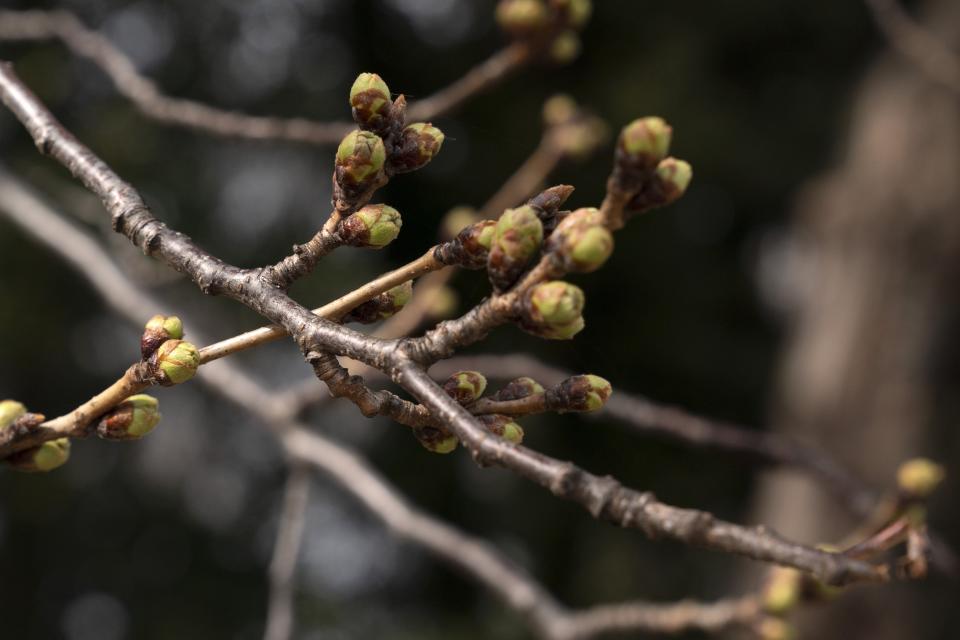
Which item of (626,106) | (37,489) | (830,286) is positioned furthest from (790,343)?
(37,489)

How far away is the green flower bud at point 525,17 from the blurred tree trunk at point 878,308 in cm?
329

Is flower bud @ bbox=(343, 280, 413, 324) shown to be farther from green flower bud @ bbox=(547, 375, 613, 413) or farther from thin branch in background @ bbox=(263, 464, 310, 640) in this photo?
thin branch in background @ bbox=(263, 464, 310, 640)

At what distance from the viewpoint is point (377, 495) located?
7.71 ft

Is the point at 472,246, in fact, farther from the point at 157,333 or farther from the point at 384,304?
the point at 157,333

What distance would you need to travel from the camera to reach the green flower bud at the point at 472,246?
2.88 ft

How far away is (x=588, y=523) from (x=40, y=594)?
10.8 feet

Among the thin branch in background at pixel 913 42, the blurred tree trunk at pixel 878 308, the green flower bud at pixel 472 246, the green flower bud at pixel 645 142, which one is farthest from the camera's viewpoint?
the blurred tree trunk at pixel 878 308

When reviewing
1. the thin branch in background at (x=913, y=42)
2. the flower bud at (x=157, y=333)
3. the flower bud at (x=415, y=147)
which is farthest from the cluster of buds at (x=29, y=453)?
the thin branch in background at (x=913, y=42)

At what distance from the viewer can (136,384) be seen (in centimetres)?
96

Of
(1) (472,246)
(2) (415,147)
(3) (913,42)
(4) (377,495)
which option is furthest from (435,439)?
(3) (913,42)

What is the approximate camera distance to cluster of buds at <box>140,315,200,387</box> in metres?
0.91

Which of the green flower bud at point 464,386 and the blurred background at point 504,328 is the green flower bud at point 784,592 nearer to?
the green flower bud at point 464,386

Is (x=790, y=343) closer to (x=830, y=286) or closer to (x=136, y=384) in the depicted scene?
(x=830, y=286)

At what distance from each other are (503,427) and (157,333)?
352mm
